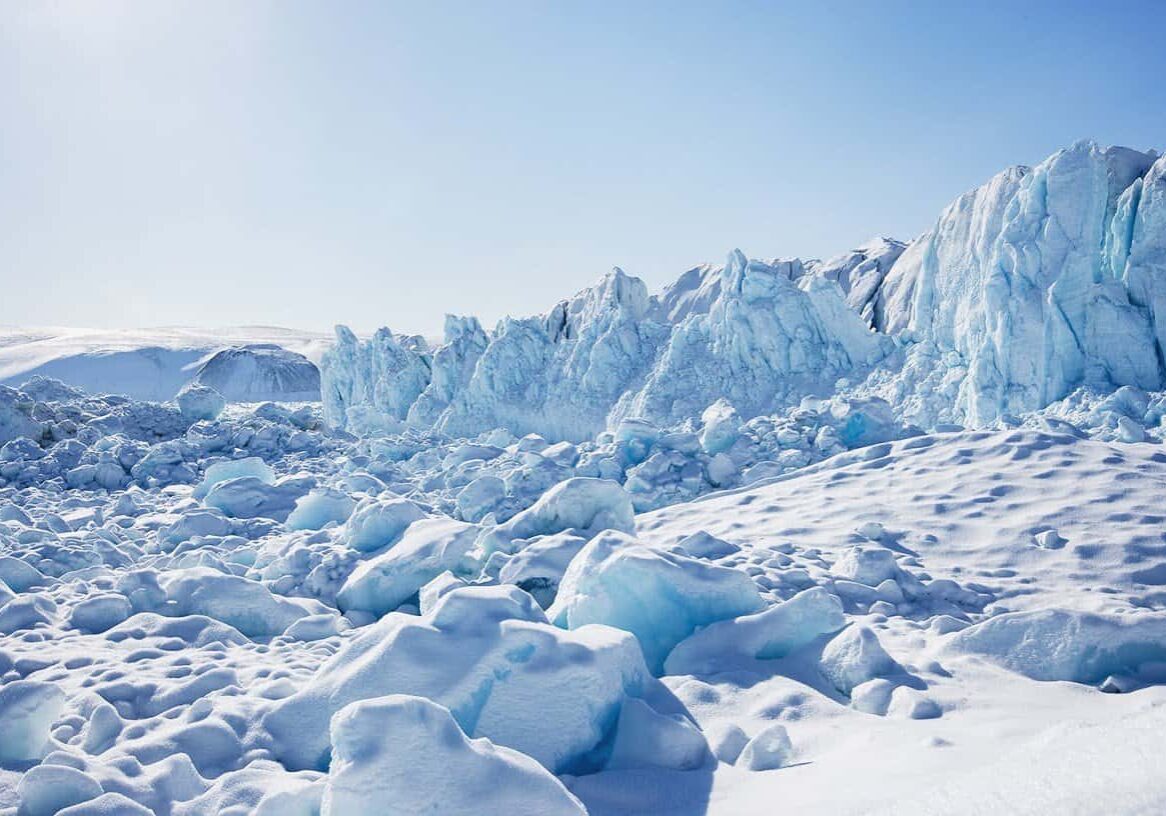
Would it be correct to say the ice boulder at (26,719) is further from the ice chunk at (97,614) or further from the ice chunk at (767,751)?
the ice chunk at (767,751)

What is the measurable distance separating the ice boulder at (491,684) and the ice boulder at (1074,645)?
1.50 metres

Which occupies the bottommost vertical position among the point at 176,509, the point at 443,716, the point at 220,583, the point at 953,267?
the point at 176,509

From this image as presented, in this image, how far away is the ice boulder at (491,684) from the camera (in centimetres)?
211

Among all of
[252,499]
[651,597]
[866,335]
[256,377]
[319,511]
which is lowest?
[256,377]

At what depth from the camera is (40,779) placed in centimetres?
175

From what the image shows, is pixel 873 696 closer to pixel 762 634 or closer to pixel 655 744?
pixel 762 634

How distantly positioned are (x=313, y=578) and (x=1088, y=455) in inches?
217

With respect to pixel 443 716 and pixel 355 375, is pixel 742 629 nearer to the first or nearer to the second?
pixel 443 716

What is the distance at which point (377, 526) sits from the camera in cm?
506

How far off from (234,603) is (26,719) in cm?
144

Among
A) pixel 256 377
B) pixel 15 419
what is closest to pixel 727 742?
pixel 15 419

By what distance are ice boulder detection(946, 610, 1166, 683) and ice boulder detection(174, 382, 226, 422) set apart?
543 inches

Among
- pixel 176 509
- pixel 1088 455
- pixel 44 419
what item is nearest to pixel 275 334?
pixel 44 419

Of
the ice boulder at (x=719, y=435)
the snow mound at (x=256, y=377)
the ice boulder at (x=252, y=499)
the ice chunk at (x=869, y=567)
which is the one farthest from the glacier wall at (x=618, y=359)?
the snow mound at (x=256, y=377)
